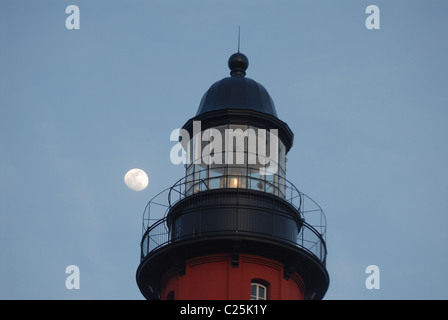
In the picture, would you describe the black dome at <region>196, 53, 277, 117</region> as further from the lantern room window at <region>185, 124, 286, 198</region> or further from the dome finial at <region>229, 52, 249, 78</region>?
the lantern room window at <region>185, 124, 286, 198</region>

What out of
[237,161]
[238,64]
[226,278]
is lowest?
[226,278]

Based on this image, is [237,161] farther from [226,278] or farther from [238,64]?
[238,64]

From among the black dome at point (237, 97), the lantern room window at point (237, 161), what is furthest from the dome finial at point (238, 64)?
the lantern room window at point (237, 161)

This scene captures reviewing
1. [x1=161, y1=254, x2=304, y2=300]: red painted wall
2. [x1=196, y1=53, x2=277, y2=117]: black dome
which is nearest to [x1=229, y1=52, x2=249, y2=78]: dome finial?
[x1=196, y1=53, x2=277, y2=117]: black dome

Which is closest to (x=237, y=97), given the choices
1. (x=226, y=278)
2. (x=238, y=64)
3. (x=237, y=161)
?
(x=238, y=64)

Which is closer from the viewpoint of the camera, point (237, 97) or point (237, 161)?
point (237, 161)

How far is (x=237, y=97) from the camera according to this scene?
4181 centimetres

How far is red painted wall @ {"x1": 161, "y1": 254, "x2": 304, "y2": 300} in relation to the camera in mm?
38375

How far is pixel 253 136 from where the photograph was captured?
41062mm

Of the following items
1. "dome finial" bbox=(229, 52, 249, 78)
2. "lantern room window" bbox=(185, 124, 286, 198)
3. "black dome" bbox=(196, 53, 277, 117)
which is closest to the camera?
"lantern room window" bbox=(185, 124, 286, 198)

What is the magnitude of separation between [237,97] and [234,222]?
202 inches

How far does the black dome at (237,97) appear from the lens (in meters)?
41.6

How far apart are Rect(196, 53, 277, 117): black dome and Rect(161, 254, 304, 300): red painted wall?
5.53 m

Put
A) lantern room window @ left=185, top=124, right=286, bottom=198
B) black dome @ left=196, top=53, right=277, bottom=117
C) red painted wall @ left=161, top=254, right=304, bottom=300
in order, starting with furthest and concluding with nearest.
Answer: black dome @ left=196, top=53, right=277, bottom=117, lantern room window @ left=185, top=124, right=286, bottom=198, red painted wall @ left=161, top=254, right=304, bottom=300
